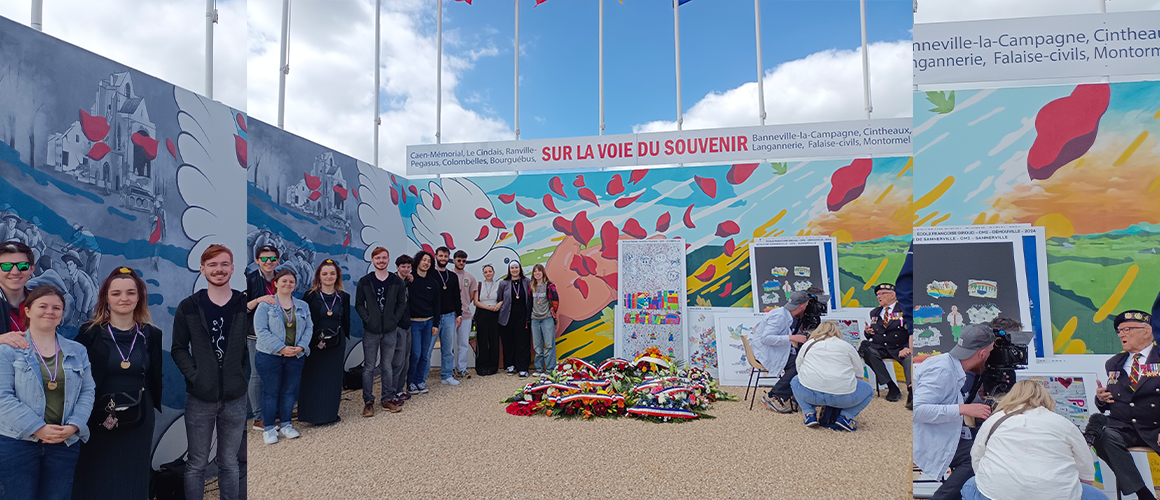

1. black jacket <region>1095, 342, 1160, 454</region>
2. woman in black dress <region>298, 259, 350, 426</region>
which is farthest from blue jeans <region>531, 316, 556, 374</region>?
black jacket <region>1095, 342, 1160, 454</region>

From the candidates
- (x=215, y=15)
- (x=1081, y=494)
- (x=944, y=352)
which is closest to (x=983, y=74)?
(x=944, y=352)

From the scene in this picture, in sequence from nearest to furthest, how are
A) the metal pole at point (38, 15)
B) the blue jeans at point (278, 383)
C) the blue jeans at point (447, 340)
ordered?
the metal pole at point (38, 15)
the blue jeans at point (278, 383)
the blue jeans at point (447, 340)

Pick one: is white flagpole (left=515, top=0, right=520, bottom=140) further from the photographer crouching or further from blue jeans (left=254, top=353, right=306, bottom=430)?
blue jeans (left=254, top=353, right=306, bottom=430)

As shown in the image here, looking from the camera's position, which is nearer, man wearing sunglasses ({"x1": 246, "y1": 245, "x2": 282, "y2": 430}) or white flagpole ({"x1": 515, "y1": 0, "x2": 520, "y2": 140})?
man wearing sunglasses ({"x1": 246, "y1": 245, "x2": 282, "y2": 430})

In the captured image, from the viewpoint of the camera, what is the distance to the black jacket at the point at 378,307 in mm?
4766

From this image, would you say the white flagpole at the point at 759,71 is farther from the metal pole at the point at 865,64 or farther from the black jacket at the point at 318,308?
the black jacket at the point at 318,308

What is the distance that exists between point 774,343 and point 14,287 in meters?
5.35

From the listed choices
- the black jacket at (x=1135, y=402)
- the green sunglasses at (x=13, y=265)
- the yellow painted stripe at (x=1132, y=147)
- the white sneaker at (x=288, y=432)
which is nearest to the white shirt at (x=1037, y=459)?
the black jacket at (x=1135, y=402)

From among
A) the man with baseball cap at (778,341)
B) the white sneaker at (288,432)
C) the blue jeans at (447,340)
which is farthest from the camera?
the blue jeans at (447,340)

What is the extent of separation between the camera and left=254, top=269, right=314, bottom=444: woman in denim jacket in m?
3.50

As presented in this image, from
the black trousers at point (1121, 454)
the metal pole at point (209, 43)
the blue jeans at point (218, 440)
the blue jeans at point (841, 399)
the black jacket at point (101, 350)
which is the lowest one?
the blue jeans at point (841, 399)

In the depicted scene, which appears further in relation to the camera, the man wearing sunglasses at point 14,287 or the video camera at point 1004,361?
the video camera at point 1004,361

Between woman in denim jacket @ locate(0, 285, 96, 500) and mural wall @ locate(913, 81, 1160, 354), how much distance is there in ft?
11.2

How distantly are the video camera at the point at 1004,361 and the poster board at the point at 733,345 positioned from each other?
3.48 m
